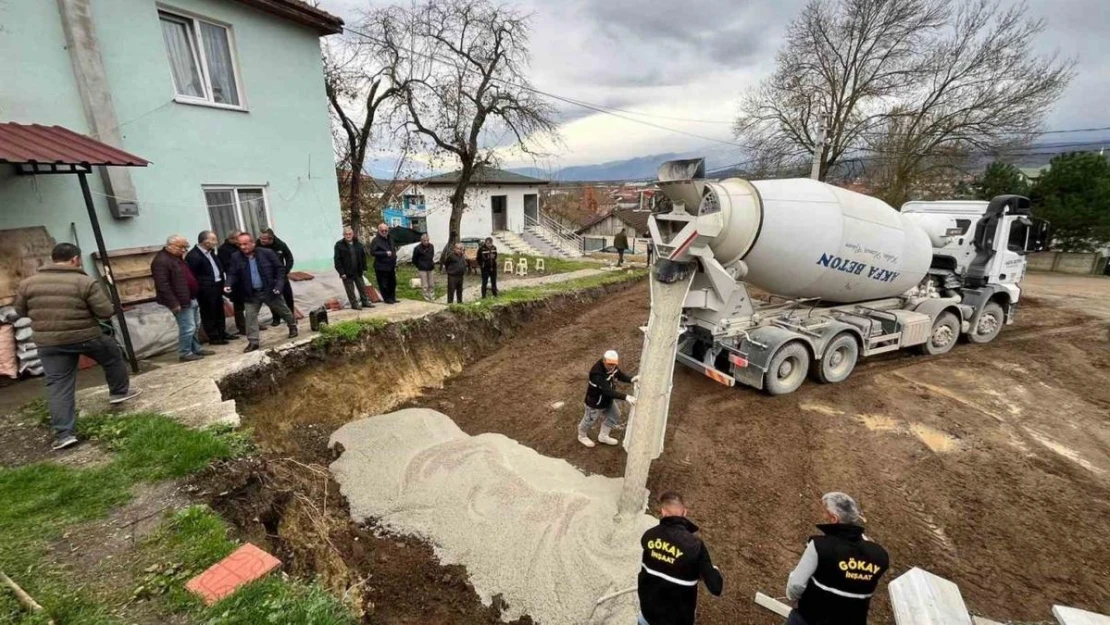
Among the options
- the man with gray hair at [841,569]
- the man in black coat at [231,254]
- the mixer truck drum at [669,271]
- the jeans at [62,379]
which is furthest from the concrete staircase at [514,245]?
the man with gray hair at [841,569]

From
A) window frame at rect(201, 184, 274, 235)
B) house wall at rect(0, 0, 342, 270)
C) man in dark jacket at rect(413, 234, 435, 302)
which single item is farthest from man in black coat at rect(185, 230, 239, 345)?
man in dark jacket at rect(413, 234, 435, 302)

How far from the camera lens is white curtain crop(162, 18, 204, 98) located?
7348 mm

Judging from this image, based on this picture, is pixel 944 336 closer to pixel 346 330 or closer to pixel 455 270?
pixel 455 270

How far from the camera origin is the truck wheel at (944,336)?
8.67m

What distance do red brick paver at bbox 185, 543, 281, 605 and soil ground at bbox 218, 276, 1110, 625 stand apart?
60 cm

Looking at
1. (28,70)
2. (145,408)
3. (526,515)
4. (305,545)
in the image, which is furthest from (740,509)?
(28,70)

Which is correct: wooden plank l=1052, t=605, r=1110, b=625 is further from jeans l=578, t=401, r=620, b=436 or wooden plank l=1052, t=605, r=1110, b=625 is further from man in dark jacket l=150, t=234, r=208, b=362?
man in dark jacket l=150, t=234, r=208, b=362

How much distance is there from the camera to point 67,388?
4344mm

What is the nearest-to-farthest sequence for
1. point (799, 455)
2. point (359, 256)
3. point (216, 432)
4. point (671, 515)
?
point (671, 515) < point (216, 432) < point (799, 455) < point (359, 256)

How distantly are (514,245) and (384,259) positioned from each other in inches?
592

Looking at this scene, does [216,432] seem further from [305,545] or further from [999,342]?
[999,342]

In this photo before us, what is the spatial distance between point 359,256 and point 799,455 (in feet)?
25.9

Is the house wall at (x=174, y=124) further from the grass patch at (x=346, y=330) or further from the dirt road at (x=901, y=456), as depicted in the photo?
the dirt road at (x=901, y=456)

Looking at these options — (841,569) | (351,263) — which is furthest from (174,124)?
(841,569)
